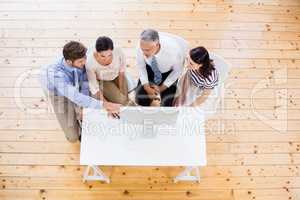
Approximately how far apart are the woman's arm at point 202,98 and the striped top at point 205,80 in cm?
6

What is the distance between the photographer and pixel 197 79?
2346 mm

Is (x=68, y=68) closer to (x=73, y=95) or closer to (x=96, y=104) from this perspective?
(x=73, y=95)

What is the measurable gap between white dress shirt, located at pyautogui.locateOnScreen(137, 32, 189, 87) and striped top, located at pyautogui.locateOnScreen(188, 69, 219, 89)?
0.16 metres

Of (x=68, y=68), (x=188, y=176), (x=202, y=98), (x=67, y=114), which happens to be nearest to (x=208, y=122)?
(x=188, y=176)

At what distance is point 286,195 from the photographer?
2801 millimetres

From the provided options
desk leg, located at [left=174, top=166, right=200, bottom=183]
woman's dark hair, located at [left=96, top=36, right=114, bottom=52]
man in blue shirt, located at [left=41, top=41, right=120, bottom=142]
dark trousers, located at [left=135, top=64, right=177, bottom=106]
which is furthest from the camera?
desk leg, located at [left=174, top=166, right=200, bottom=183]

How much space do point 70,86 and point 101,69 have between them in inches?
12.4

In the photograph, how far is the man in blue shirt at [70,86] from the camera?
6.91 feet

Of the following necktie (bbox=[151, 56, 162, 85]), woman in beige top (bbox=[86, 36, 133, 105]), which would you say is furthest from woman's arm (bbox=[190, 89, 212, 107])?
woman in beige top (bbox=[86, 36, 133, 105])

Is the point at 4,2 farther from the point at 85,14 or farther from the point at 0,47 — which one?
the point at 85,14

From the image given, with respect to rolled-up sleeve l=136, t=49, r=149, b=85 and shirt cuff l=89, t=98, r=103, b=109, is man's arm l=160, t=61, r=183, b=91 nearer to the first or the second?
rolled-up sleeve l=136, t=49, r=149, b=85

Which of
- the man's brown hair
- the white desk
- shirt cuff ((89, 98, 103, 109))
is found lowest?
the white desk

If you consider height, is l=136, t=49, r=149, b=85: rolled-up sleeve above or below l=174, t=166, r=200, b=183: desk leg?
above

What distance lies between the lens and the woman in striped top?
2.27 metres
